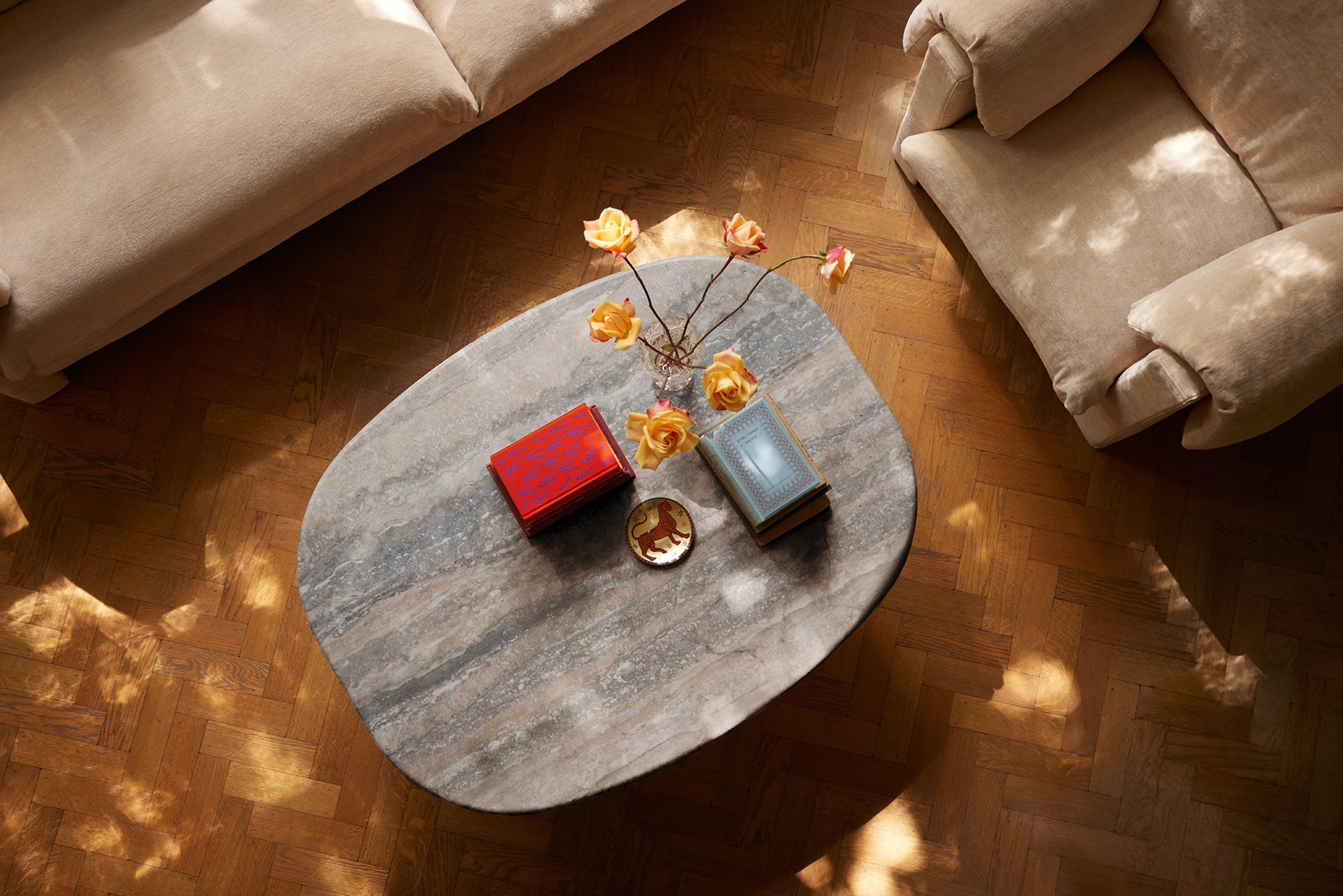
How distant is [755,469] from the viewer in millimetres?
1450

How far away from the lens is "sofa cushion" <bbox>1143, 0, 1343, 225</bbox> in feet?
5.22

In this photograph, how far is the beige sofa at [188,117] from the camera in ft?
5.40

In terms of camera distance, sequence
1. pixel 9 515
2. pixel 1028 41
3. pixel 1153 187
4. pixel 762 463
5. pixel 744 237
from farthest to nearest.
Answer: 1. pixel 9 515
2. pixel 1153 187
3. pixel 1028 41
4. pixel 762 463
5. pixel 744 237

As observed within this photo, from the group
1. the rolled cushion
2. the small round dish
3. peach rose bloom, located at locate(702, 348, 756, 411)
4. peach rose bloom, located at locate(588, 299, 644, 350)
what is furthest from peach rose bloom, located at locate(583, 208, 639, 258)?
the rolled cushion

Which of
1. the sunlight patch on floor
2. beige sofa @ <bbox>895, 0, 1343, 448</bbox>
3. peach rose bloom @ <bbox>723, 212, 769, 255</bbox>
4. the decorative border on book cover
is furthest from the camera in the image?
the sunlight patch on floor

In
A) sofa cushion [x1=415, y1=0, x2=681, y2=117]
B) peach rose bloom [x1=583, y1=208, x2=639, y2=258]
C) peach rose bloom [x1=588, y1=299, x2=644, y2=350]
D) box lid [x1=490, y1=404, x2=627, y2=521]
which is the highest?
sofa cushion [x1=415, y1=0, x2=681, y2=117]

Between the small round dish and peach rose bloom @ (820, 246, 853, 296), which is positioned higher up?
peach rose bloom @ (820, 246, 853, 296)

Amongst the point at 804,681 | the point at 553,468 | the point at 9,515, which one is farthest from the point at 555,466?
the point at 9,515

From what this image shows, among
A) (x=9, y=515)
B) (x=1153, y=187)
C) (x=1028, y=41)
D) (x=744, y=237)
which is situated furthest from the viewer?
(x=9, y=515)

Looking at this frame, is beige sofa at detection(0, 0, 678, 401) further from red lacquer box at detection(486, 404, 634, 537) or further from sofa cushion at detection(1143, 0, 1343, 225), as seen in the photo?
sofa cushion at detection(1143, 0, 1343, 225)

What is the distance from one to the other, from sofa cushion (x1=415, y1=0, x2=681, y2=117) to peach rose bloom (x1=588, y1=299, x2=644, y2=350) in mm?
847

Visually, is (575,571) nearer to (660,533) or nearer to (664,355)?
(660,533)

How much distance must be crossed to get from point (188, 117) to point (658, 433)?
1.21m

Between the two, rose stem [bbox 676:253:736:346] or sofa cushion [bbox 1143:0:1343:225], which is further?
sofa cushion [bbox 1143:0:1343:225]
